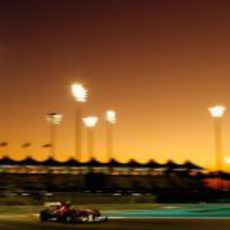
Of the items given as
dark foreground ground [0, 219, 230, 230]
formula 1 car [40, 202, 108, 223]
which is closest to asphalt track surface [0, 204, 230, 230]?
dark foreground ground [0, 219, 230, 230]

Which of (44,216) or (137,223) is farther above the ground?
(44,216)

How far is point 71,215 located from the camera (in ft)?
137

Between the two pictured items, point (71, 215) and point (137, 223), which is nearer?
point (137, 223)

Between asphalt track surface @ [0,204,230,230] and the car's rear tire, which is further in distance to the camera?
the car's rear tire

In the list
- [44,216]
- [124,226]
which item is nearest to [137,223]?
[124,226]

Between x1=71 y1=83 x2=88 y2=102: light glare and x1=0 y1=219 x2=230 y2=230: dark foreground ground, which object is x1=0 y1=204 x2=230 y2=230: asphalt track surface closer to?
x1=0 y1=219 x2=230 y2=230: dark foreground ground

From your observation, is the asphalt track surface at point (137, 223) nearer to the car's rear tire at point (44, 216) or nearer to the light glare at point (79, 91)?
the car's rear tire at point (44, 216)

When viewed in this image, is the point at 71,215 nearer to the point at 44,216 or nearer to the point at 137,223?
the point at 44,216

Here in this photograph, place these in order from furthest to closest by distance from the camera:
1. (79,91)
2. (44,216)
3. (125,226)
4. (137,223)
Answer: (79,91) → (44,216) → (137,223) → (125,226)

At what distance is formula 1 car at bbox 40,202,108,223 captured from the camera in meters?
40.8

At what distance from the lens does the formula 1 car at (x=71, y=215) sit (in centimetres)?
4081

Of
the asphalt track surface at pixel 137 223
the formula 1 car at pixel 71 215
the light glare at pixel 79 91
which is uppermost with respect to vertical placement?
the light glare at pixel 79 91

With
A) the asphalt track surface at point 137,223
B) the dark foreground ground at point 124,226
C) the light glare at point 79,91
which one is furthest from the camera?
the light glare at point 79,91

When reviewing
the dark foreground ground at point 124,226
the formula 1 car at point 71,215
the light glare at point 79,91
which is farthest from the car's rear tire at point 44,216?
the light glare at point 79,91
